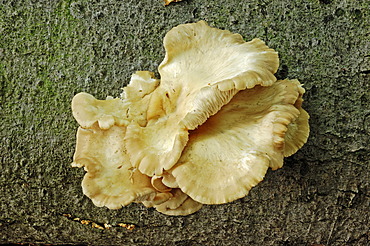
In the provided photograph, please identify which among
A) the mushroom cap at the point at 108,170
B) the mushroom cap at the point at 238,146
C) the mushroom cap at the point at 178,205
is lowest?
the mushroom cap at the point at 178,205

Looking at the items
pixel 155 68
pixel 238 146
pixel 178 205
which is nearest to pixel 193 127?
pixel 238 146

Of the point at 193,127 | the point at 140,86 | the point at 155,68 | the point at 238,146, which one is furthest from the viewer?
the point at 155,68

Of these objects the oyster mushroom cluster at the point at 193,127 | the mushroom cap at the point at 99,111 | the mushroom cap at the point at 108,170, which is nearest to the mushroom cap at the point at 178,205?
the oyster mushroom cluster at the point at 193,127

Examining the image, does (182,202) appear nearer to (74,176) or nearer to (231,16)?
(74,176)

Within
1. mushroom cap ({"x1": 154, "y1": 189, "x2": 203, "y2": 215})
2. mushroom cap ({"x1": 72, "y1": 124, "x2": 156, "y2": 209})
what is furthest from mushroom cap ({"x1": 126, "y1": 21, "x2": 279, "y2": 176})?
mushroom cap ({"x1": 154, "y1": 189, "x2": 203, "y2": 215})

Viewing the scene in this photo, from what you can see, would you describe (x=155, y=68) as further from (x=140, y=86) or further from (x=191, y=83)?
(x=191, y=83)

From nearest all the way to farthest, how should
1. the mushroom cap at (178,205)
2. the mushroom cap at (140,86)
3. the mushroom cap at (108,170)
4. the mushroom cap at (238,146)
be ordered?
the mushroom cap at (238,146), the mushroom cap at (108,170), the mushroom cap at (178,205), the mushroom cap at (140,86)

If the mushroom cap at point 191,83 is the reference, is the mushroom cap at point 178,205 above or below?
below

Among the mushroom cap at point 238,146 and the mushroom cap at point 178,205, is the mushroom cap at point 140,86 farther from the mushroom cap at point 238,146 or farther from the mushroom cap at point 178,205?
the mushroom cap at point 178,205

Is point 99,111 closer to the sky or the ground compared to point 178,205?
closer to the sky
